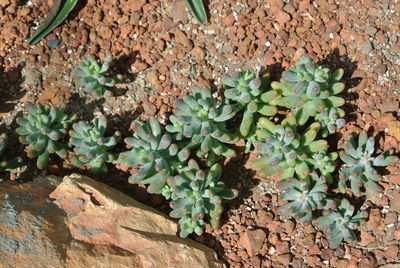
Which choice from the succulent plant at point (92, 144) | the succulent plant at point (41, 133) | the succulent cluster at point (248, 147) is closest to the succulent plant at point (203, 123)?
the succulent cluster at point (248, 147)

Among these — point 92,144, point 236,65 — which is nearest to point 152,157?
point 92,144

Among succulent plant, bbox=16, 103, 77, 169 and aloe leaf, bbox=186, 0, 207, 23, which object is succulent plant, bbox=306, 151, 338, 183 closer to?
aloe leaf, bbox=186, 0, 207, 23

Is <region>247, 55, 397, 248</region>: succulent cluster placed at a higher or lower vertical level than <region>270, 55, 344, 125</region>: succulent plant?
lower

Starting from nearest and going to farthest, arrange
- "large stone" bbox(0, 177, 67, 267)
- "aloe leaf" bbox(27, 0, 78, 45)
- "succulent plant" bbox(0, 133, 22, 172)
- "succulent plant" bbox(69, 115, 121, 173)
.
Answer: "large stone" bbox(0, 177, 67, 267) < "succulent plant" bbox(69, 115, 121, 173) < "succulent plant" bbox(0, 133, 22, 172) < "aloe leaf" bbox(27, 0, 78, 45)

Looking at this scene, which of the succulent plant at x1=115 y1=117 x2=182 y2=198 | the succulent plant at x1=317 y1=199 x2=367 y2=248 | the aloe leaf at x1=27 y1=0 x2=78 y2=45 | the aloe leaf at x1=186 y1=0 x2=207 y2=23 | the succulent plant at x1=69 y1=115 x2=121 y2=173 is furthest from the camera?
Result: the aloe leaf at x1=27 y1=0 x2=78 y2=45

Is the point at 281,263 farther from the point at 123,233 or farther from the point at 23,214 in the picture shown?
the point at 23,214

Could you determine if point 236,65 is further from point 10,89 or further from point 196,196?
point 10,89

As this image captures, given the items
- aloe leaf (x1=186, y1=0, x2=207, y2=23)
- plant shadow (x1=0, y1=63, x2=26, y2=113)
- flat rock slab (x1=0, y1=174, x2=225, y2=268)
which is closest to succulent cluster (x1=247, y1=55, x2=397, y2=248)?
flat rock slab (x1=0, y1=174, x2=225, y2=268)
